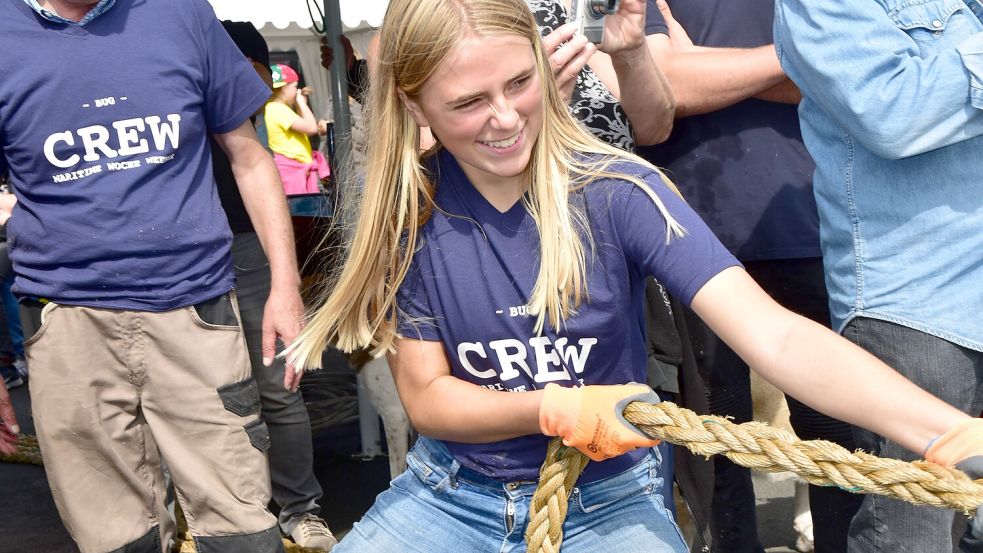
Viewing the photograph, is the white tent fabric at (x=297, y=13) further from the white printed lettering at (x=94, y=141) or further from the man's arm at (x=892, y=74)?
the man's arm at (x=892, y=74)

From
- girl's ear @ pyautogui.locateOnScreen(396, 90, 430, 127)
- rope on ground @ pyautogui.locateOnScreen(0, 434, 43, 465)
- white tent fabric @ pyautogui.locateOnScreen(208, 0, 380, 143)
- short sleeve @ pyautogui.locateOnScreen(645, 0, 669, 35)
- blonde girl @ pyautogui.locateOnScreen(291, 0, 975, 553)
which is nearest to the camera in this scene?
blonde girl @ pyautogui.locateOnScreen(291, 0, 975, 553)

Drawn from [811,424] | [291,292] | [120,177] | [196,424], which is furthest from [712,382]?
[120,177]

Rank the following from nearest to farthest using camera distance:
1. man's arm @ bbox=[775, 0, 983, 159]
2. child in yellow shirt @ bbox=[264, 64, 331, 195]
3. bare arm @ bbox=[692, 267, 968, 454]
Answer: bare arm @ bbox=[692, 267, 968, 454]
man's arm @ bbox=[775, 0, 983, 159]
child in yellow shirt @ bbox=[264, 64, 331, 195]

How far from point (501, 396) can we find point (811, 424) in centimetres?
123

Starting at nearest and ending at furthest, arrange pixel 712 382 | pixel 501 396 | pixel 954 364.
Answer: pixel 501 396 → pixel 954 364 → pixel 712 382

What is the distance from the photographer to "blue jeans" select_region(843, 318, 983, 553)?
83.7 inches

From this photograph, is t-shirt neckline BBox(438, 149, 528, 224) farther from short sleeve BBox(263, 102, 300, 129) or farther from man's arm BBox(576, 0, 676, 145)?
short sleeve BBox(263, 102, 300, 129)

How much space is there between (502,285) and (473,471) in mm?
381

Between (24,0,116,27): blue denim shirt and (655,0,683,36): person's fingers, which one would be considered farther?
(655,0,683,36): person's fingers

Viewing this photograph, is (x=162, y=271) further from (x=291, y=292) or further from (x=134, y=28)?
(x=134, y=28)

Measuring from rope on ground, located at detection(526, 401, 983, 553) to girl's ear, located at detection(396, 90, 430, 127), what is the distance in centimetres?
72

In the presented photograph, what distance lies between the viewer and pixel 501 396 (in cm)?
199

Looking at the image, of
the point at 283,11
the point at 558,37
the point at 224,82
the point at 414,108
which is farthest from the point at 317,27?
the point at 414,108

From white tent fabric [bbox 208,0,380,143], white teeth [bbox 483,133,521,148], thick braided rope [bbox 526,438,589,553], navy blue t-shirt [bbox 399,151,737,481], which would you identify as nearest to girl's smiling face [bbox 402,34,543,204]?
white teeth [bbox 483,133,521,148]
